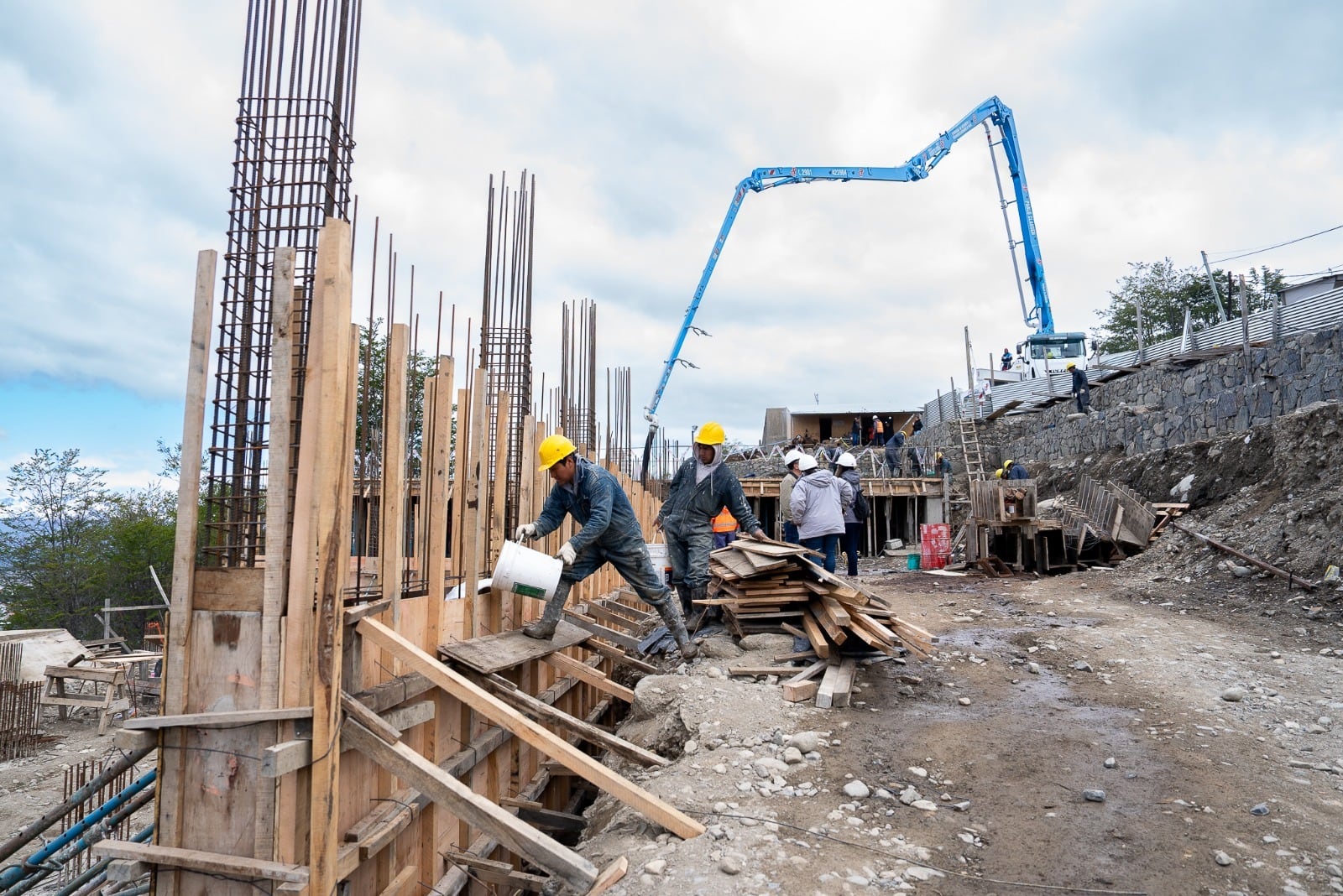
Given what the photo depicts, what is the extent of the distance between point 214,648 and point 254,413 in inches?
44.5

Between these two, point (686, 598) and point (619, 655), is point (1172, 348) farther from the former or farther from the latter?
A: point (619, 655)

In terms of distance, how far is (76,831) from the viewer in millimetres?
4203

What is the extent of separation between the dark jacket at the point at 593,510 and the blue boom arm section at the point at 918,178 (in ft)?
45.3

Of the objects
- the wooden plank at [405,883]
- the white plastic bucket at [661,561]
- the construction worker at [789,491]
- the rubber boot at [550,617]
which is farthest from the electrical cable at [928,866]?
the white plastic bucket at [661,561]

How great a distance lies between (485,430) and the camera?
5465 mm

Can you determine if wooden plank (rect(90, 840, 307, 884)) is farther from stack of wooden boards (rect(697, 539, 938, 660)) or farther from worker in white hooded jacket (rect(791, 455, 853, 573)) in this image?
worker in white hooded jacket (rect(791, 455, 853, 573))

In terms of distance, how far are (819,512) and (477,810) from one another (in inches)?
234

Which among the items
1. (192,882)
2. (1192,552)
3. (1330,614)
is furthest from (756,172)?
(192,882)

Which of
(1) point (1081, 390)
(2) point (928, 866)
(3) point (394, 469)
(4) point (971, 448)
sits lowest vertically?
(2) point (928, 866)

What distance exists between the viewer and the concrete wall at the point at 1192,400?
13.6 meters

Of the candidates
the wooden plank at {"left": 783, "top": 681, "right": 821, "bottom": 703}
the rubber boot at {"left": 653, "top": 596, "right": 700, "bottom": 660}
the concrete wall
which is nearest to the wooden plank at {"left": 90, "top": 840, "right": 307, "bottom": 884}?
the wooden plank at {"left": 783, "top": 681, "right": 821, "bottom": 703}

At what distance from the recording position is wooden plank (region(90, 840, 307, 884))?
310cm

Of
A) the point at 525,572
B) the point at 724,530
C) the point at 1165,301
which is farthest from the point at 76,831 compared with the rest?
the point at 1165,301

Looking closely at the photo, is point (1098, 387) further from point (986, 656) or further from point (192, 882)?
point (192, 882)
